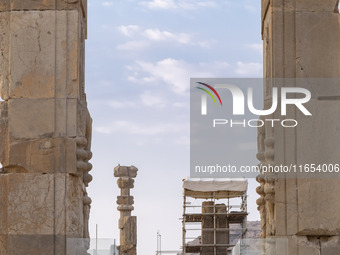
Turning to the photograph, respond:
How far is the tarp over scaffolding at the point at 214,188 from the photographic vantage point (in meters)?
23.7

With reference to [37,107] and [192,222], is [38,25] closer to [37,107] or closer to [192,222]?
[37,107]

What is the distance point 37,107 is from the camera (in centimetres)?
1117

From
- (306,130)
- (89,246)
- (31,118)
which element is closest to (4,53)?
(31,118)

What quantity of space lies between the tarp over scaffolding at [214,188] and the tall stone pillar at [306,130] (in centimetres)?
1245

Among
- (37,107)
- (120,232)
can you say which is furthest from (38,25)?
(120,232)

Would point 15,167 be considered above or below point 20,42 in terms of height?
below

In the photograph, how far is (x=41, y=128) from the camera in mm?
11133

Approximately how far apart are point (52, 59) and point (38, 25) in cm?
50

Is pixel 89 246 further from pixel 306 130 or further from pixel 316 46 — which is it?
pixel 316 46

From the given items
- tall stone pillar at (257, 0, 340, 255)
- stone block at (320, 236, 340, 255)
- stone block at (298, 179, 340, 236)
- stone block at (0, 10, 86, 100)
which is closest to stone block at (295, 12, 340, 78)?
tall stone pillar at (257, 0, 340, 255)

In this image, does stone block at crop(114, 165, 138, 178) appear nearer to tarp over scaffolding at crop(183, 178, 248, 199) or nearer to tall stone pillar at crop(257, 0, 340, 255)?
tarp over scaffolding at crop(183, 178, 248, 199)

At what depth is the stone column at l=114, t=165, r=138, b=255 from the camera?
23906 millimetres

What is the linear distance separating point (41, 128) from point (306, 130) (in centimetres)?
338

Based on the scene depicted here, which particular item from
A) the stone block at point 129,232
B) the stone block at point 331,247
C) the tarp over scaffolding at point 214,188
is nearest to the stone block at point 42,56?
the stone block at point 331,247
